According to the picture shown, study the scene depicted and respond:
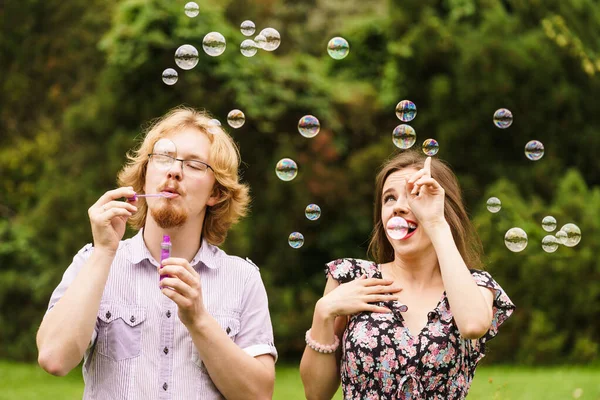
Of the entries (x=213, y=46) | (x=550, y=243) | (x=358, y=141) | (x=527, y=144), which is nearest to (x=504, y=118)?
(x=527, y=144)

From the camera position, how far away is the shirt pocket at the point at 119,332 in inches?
101

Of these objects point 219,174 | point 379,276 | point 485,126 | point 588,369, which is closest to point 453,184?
point 379,276

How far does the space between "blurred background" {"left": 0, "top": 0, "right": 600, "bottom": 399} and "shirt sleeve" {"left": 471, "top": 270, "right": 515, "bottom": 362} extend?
6.15 metres

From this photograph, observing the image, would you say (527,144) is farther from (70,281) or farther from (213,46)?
(70,281)

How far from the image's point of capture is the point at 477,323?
2.64m

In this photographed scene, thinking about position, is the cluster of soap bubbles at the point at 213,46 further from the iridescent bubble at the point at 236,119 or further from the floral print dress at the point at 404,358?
the floral print dress at the point at 404,358

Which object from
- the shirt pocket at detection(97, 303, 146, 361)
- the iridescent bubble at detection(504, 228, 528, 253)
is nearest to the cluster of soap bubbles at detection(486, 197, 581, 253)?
the iridescent bubble at detection(504, 228, 528, 253)

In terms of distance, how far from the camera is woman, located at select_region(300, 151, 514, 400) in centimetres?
267

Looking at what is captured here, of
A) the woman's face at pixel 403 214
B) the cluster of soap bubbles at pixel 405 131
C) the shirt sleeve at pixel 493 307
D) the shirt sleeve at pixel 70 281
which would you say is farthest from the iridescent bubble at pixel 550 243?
the shirt sleeve at pixel 70 281

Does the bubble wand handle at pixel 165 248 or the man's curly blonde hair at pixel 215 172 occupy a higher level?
the man's curly blonde hair at pixel 215 172

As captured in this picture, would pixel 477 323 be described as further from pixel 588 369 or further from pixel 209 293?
pixel 588 369

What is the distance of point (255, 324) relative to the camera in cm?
270

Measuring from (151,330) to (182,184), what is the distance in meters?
0.47

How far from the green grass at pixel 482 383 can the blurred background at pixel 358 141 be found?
0.96ft
